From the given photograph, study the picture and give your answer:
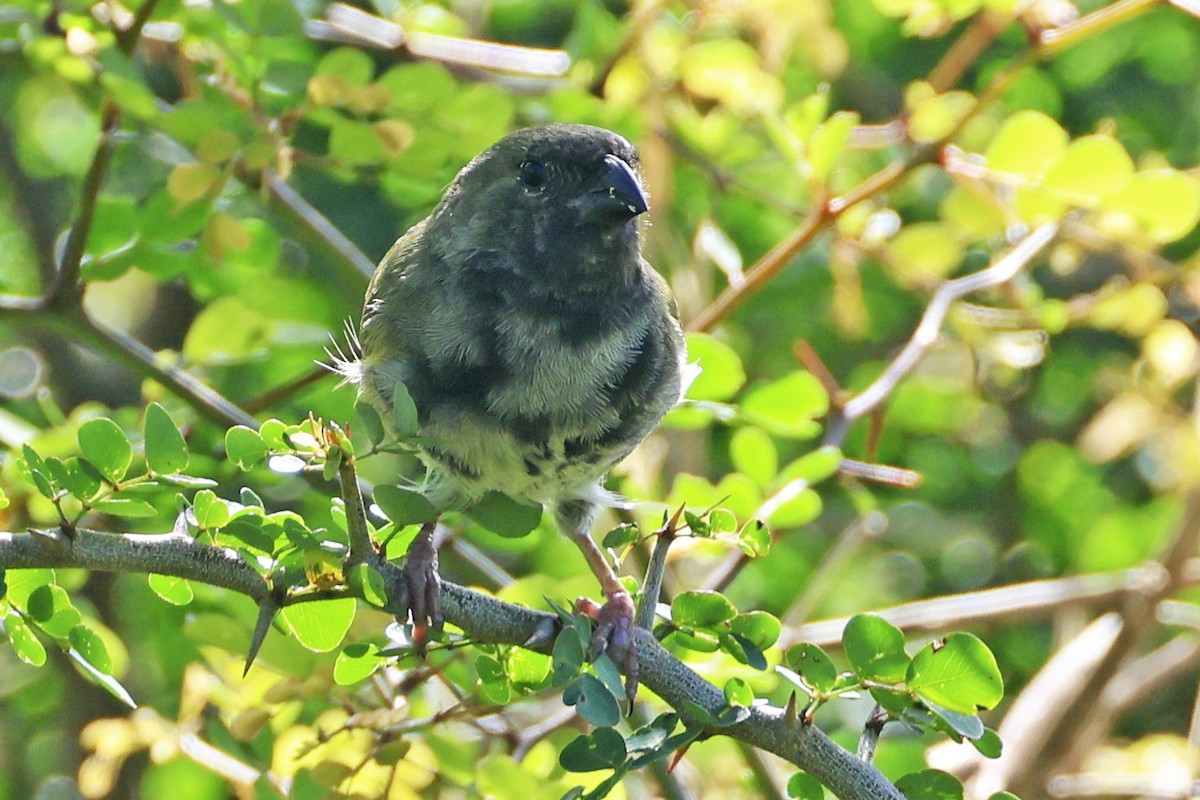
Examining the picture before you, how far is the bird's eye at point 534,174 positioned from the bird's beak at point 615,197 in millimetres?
142

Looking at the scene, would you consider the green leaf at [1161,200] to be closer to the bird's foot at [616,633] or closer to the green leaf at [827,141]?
the green leaf at [827,141]

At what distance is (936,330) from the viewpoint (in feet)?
12.5

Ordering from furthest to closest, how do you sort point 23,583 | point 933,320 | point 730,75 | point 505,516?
point 730,75 < point 933,320 < point 505,516 < point 23,583

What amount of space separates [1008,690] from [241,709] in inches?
133

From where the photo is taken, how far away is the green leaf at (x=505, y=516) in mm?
2604

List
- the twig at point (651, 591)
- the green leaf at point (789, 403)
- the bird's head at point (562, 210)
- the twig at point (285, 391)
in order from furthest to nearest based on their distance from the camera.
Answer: the twig at point (285, 391)
the green leaf at point (789, 403)
the bird's head at point (562, 210)
the twig at point (651, 591)

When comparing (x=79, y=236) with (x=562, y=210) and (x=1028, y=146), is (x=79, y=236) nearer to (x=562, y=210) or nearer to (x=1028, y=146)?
(x=562, y=210)

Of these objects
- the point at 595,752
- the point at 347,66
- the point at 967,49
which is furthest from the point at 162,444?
the point at 967,49

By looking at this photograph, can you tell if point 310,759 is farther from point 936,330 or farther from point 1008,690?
point 1008,690

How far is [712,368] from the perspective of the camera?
3.43m

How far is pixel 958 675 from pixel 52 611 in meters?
1.38

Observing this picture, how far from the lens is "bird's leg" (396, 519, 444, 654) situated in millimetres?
2439

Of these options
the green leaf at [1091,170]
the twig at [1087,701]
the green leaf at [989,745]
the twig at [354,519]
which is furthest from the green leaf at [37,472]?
the twig at [1087,701]

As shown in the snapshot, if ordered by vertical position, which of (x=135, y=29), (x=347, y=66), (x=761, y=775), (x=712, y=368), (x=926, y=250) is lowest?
(x=761, y=775)
